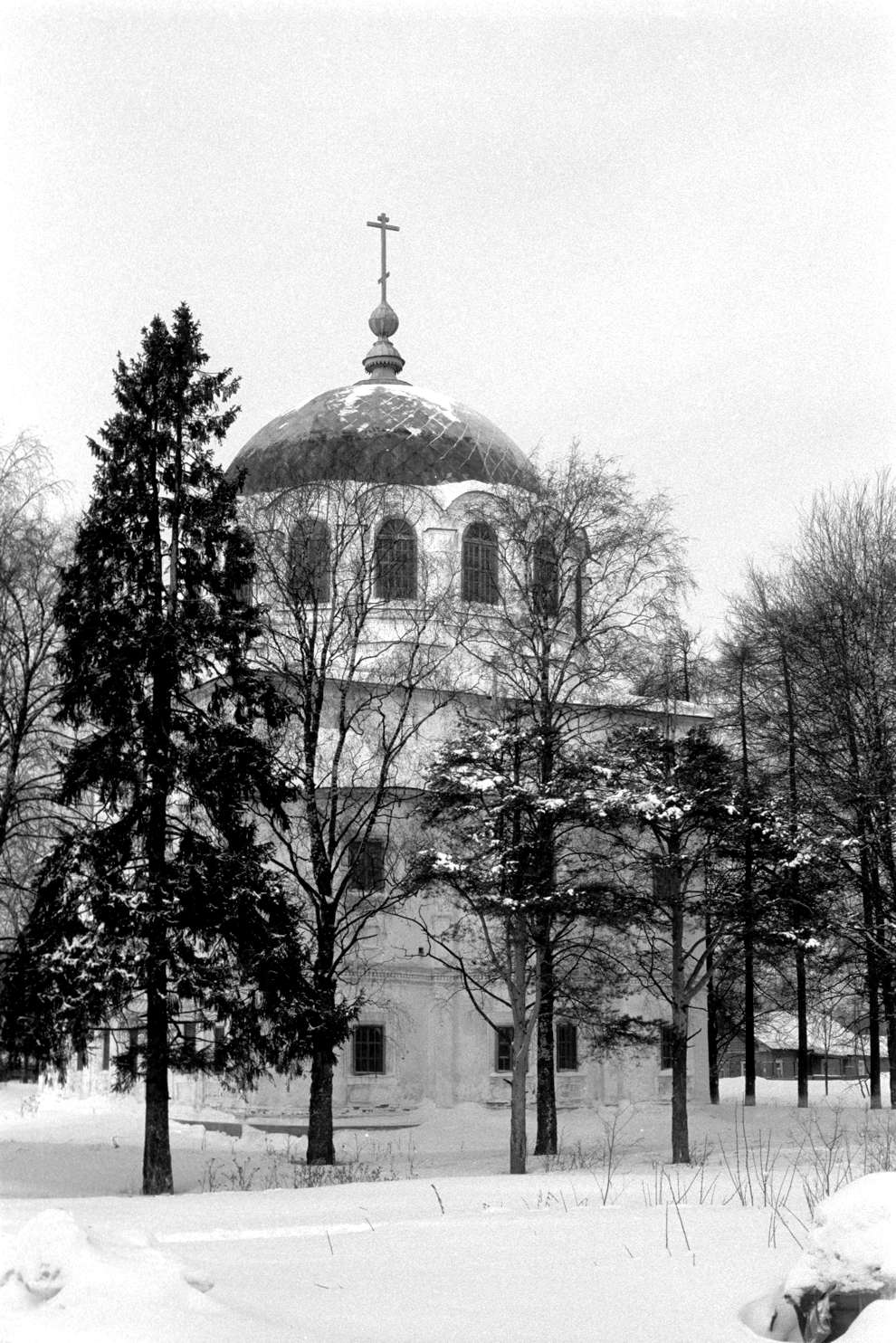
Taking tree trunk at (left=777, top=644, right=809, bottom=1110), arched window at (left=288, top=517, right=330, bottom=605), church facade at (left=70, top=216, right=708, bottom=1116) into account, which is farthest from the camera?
church facade at (left=70, top=216, right=708, bottom=1116)

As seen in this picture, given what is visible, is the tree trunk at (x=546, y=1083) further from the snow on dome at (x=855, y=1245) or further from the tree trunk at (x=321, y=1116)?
the snow on dome at (x=855, y=1245)

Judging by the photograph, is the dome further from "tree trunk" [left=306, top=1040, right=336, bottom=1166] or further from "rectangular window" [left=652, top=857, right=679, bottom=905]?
"tree trunk" [left=306, top=1040, right=336, bottom=1166]

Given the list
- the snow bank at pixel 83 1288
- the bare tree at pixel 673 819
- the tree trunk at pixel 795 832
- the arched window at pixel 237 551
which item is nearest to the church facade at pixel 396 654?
the bare tree at pixel 673 819

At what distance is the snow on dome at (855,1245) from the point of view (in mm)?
5762

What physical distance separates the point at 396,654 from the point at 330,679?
4.84 ft

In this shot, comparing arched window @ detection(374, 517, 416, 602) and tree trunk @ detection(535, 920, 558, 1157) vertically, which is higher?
arched window @ detection(374, 517, 416, 602)

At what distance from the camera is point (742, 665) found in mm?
36469

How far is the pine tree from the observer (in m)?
19.7

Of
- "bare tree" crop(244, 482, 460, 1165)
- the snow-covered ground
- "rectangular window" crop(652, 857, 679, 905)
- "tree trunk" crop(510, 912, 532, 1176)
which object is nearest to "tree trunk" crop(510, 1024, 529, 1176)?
Answer: "tree trunk" crop(510, 912, 532, 1176)

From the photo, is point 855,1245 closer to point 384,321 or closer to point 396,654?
point 396,654

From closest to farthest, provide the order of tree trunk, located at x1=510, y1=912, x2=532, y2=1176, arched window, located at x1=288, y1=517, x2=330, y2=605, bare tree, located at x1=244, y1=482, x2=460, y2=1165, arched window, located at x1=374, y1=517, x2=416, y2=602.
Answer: tree trunk, located at x1=510, y1=912, x2=532, y2=1176 → bare tree, located at x1=244, y1=482, x2=460, y2=1165 → arched window, located at x1=288, y1=517, x2=330, y2=605 → arched window, located at x1=374, y1=517, x2=416, y2=602

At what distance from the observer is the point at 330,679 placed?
26609mm

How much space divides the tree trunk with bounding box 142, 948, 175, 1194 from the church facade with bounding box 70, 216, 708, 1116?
4.35 metres

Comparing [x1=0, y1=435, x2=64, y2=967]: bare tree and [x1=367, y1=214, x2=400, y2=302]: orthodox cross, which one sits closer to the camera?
[x1=0, y1=435, x2=64, y2=967]: bare tree
